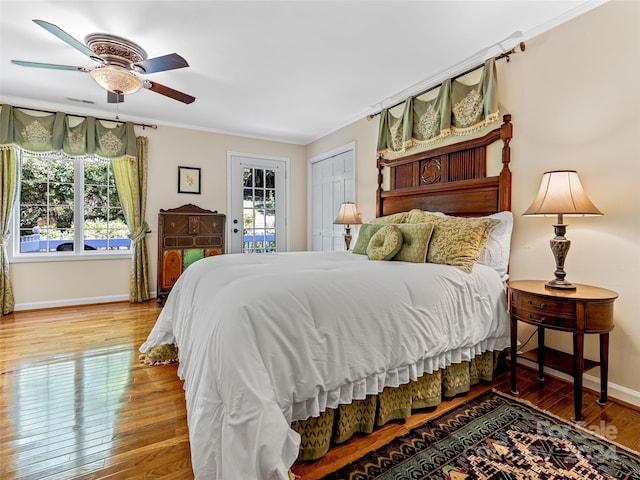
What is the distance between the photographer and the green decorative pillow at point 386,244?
2346 mm

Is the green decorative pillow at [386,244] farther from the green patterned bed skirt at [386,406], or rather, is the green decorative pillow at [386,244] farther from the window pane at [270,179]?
the window pane at [270,179]

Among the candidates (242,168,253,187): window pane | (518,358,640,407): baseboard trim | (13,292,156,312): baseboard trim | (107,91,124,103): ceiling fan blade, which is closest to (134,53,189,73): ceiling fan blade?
(107,91,124,103): ceiling fan blade

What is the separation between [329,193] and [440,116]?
2324mm

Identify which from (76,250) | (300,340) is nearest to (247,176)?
(76,250)

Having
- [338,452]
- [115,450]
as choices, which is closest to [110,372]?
[115,450]

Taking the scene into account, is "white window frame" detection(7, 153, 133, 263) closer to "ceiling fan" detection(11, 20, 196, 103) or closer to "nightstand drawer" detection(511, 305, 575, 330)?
"ceiling fan" detection(11, 20, 196, 103)

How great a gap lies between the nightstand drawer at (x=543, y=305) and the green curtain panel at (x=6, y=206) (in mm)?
5259

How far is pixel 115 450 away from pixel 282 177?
4.53 m

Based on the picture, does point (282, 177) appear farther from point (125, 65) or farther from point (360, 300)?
point (360, 300)

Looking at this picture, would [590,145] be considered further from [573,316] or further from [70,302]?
[70,302]

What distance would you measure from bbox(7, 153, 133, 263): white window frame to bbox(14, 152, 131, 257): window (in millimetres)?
10

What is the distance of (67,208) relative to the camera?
13.6 feet

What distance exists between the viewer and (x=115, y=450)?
1.52 m

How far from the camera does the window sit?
13.0 ft
